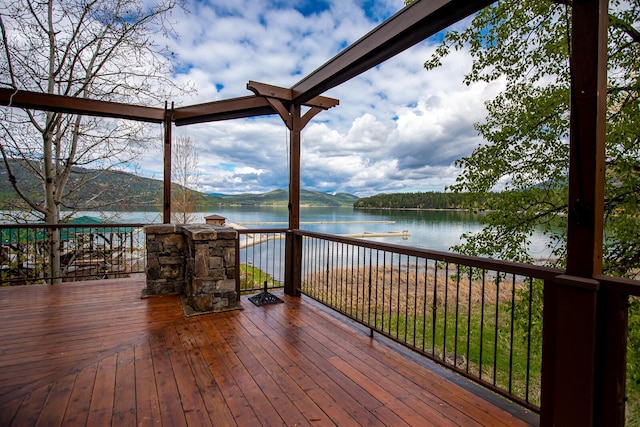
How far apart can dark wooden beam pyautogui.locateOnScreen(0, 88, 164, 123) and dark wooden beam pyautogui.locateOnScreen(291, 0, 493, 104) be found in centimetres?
279

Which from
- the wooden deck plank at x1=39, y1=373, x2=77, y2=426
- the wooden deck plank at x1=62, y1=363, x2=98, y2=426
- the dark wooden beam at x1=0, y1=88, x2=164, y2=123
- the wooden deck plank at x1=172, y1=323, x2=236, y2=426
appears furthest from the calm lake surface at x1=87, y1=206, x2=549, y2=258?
the wooden deck plank at x1=39, y1=373, x2=77, y2=426

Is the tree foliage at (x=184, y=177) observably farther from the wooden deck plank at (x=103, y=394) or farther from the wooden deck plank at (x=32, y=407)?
Result: the wooden deck plank at (x=32, y=407)

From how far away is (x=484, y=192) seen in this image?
508 cm

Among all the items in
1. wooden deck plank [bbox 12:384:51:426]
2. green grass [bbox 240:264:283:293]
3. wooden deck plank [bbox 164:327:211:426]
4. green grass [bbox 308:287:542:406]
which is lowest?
green grass [bbox 308:287:542:406]

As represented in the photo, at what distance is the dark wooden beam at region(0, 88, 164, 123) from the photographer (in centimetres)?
409

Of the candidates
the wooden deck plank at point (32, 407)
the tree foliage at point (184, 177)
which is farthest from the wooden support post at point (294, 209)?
the tree foliage at point (184, 177)

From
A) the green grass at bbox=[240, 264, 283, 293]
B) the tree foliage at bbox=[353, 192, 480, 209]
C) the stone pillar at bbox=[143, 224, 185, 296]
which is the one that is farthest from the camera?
the tree foliage at bbox=[353, 192, 480, 209]

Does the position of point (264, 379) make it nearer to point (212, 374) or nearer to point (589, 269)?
point (212, 374)

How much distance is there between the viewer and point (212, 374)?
2.36 m

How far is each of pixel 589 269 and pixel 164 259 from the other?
4580 mm

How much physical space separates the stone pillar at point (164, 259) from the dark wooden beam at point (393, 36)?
9.24ft

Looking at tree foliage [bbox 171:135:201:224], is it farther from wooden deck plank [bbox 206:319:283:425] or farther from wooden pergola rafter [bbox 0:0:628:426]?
wooden pergola rafter [bbox 0:0:628:426]

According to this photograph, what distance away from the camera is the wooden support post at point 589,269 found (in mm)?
1472

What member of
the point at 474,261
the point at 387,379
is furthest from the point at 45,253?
the point at 474,261
